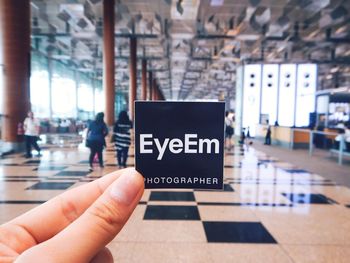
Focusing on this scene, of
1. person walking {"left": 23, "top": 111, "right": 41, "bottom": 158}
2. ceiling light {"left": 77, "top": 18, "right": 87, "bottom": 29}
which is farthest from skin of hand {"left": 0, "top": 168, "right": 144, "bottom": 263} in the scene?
ceiling light {"left": 77, "top": 18, "right": 87, "bottom": 29}

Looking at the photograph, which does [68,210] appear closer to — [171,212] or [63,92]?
[171,212]

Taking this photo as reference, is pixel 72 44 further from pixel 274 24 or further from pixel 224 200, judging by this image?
pixel 224 200

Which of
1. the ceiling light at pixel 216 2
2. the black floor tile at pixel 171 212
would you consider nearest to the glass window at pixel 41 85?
the ceiling light at pixel 216 2

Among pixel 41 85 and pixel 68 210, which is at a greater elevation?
pixel 41 85

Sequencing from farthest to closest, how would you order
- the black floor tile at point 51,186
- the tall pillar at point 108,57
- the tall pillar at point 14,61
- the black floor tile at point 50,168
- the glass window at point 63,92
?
1. the glass window at point 63,92
2. the tall pillar at point 108,57
3. the tall pillar at point 14,61
4. the black floor tile at point 50,168
5. the black floor tile at point 51,186

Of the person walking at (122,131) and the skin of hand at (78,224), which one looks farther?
the person walking at (122,131)

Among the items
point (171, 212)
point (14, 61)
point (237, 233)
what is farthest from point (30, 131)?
point (237, 233)

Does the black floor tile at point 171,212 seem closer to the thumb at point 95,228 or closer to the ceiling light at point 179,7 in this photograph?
the thumb at point 95,228
